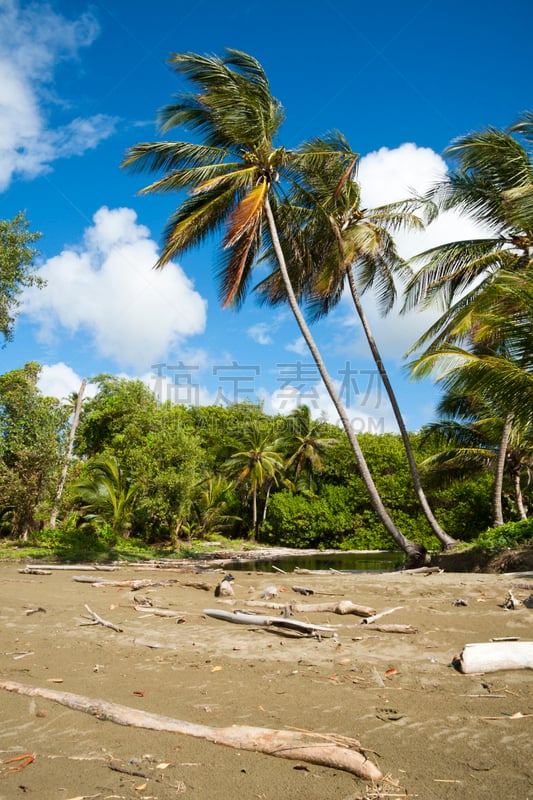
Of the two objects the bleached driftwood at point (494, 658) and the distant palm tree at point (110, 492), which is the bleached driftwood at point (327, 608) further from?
the distant palm tree at point (110, 492)

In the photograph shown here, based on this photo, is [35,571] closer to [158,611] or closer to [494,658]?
[158,611]

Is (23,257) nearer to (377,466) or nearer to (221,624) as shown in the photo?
(221,624)

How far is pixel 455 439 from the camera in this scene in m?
20.6

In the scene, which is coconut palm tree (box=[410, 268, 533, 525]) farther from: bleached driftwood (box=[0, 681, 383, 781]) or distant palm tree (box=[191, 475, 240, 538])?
distant palm tree (box=[191, 475, 240, 538])

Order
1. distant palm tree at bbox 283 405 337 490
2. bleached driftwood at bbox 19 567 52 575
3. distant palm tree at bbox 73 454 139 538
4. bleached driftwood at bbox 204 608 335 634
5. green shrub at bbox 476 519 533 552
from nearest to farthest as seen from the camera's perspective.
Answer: bleached driftwood at bbox 204 608 335 634 < green shrub at bbox 476 519 533 552 < bleached driftwood at bbox 19 567 52 575 < distant palm tree at bbox 73 454 139 538 < distant palm tree at bbox 283 405 337 490

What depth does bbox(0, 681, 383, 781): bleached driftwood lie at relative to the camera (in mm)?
2928

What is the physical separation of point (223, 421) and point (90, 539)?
22.1 metres

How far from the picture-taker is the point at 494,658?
459cm

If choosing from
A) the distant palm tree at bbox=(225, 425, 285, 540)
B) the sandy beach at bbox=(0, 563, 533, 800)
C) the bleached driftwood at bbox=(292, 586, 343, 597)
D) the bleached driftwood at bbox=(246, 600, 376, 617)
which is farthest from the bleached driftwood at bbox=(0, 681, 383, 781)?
the distant palm tree at bbox=(225, 425, 285, 540)

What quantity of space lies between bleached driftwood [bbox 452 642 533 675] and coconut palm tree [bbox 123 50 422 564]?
28.9ft

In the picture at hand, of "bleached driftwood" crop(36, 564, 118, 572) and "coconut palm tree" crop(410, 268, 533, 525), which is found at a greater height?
"coconut palm tree" crop(410, 268, 533, 525)

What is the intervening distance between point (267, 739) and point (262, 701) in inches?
34.4

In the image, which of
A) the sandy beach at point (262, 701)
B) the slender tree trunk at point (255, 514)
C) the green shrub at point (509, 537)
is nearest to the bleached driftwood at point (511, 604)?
the sandy beach at point (262, 701)

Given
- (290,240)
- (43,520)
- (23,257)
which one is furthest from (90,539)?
(290,240)
